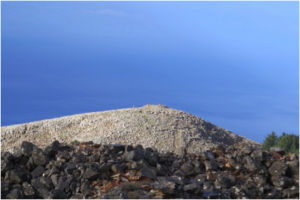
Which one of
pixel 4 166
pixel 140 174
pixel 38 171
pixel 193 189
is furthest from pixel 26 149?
pixel 193 189

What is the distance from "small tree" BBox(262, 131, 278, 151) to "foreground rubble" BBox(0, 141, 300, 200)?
7708mm

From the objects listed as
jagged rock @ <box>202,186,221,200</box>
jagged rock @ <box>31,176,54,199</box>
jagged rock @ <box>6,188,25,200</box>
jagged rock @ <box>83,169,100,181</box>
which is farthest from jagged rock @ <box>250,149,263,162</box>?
jagged rock @ <box>6,188,25,200</box>

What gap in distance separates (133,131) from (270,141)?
7.05m

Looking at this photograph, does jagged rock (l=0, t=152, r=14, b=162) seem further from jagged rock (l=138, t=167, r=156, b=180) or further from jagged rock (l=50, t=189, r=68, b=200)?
jagged rock (l=138, t=167, r=156, b=180)

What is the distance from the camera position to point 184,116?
19.3m

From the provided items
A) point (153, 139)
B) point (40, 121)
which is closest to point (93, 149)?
point (153, 139)

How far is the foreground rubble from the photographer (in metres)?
9.23

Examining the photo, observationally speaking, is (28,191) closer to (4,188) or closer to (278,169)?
(4,188)

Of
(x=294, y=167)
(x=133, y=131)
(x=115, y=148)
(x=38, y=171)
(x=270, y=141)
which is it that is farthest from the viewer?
(x=270, y=141)

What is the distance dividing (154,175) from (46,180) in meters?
2.45

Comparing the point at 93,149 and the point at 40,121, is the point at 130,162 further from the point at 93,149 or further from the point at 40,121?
the point at 40,121

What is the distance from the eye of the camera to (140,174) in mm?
9727

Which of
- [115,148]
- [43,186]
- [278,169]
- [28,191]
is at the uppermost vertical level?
[115,148]

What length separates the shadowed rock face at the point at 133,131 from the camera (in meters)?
16.7
